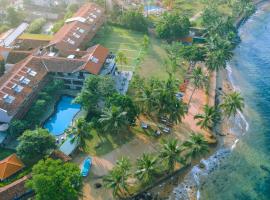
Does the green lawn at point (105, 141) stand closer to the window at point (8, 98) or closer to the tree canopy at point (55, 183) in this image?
the tree canopy at point (55, 183)

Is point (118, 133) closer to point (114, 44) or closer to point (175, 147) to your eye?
point (175, 147)

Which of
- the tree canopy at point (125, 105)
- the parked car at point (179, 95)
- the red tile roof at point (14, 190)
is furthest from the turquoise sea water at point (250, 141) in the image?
the red tile roof at point (14, 190)

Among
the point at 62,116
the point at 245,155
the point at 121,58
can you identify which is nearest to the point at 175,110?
the point at 245,155

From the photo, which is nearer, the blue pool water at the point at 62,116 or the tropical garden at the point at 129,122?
the tropical garden at the point at 129,122

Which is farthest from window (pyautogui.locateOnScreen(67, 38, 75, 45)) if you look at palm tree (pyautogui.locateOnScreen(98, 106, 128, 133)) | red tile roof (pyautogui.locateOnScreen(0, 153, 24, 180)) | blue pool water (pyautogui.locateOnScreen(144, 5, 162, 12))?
blue pool water (pyautogui.locateOnScreen(144, 5, 162, 12))

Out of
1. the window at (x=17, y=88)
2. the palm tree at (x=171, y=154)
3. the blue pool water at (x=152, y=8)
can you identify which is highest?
the blue pool water at (x=152, y=8)

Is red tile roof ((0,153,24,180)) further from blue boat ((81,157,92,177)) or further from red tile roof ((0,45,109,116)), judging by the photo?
red tile roof ((0,45,109,116))
